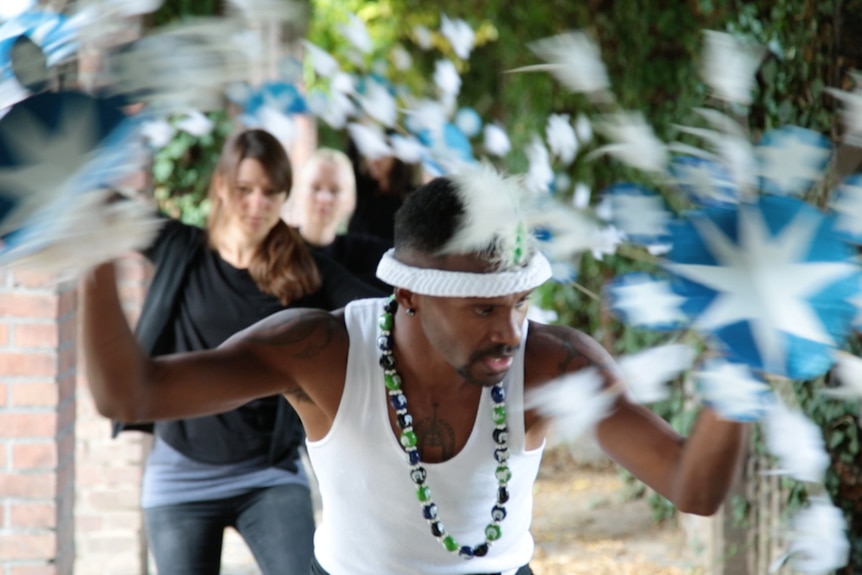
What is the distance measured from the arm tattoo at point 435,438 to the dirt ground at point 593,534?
430 cm

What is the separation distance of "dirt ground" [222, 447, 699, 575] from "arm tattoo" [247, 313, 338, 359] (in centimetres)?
429

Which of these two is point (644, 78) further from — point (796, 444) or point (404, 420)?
point (796, 444)

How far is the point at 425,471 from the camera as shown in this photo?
2.72m

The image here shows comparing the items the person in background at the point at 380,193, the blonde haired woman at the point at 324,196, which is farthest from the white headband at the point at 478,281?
the person in background at the point at 380,193

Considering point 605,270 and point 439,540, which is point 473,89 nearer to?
point 605,270

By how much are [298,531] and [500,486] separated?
116cm

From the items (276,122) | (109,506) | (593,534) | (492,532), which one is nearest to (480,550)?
(492,532)

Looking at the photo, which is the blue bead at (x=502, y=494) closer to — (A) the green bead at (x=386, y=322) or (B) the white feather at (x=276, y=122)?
(A) the green bead at (x=386, y=322)

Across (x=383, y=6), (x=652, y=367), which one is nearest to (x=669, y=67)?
(x=652, y=367)

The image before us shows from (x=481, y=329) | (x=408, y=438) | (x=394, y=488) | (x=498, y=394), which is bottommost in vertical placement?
(x=394, y=488)

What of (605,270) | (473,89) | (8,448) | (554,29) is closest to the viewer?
(8,448)

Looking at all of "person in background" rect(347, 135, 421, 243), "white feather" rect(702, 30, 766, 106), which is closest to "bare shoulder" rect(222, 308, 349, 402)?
"white feather" rect(702, 30, 766, 106)

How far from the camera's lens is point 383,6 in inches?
533

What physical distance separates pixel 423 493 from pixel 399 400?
0.21 metres
